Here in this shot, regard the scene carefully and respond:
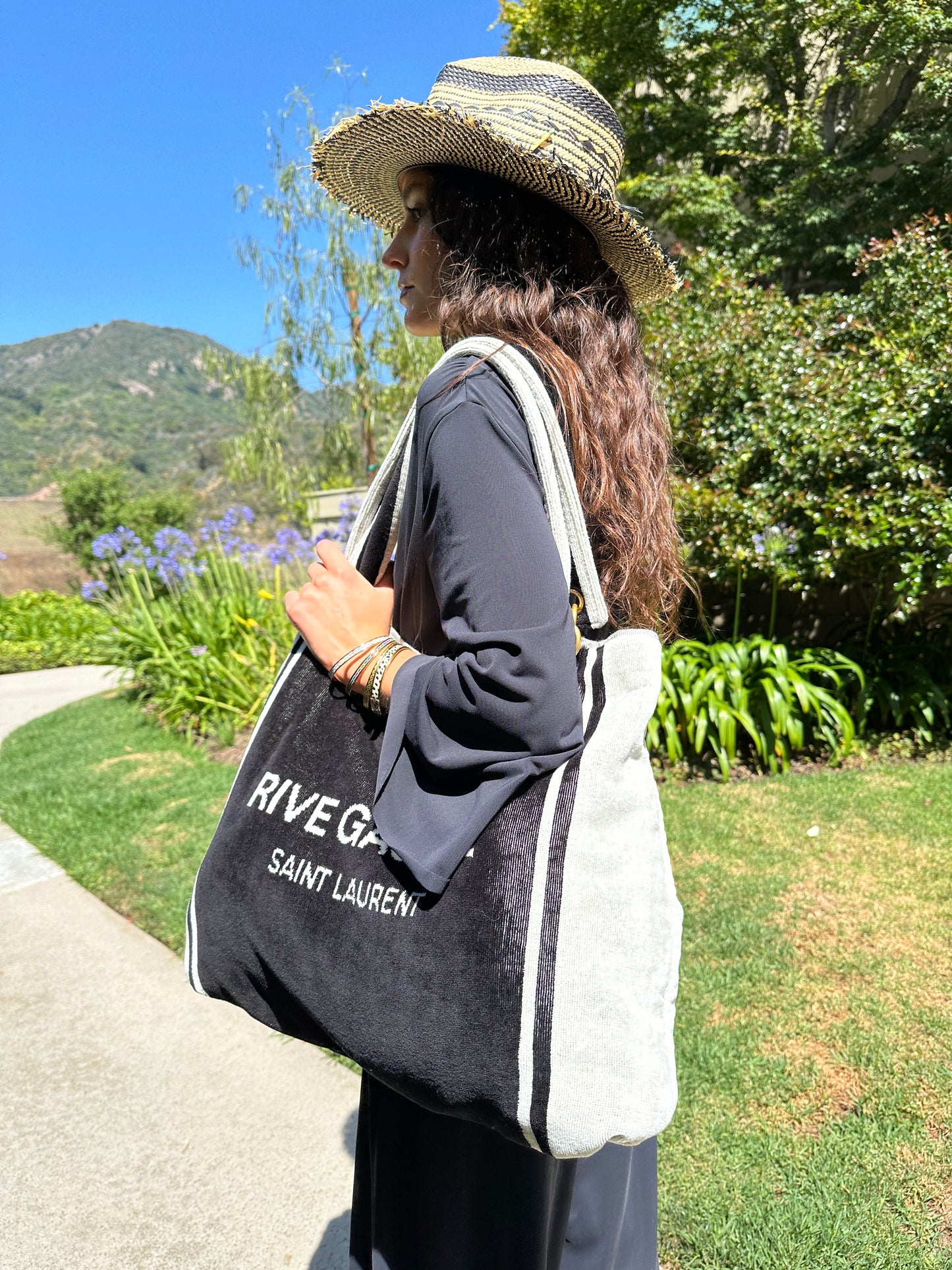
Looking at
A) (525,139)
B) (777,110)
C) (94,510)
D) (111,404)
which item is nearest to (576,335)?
(525,139)

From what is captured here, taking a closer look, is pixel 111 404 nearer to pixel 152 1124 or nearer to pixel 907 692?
pixel 907 692

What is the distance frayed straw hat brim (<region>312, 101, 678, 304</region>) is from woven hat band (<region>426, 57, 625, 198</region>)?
2 centimetres

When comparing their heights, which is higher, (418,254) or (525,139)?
(525,139)

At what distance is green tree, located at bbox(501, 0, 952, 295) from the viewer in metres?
10.9

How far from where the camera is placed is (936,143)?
1053 cm

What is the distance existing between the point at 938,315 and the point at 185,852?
5254mm

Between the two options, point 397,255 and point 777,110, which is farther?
point 777,110

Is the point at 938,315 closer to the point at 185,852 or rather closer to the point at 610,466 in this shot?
the point at 610,466

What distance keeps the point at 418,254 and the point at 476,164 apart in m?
0.14

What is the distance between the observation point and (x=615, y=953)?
862mm

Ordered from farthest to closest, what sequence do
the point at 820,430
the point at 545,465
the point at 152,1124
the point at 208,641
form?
the point at 208,641 < the point at 820,430 < the point at 152,1124 < the point at 545,465

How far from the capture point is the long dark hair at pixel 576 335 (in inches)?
44.2

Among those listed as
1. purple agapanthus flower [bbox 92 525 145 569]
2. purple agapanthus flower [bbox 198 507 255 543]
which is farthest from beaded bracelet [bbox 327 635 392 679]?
purple agapanthus flower [bbox 92 525 145 569]

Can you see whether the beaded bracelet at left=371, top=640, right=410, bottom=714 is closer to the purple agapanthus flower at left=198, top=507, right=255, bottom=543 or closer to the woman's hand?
the woman's hand
